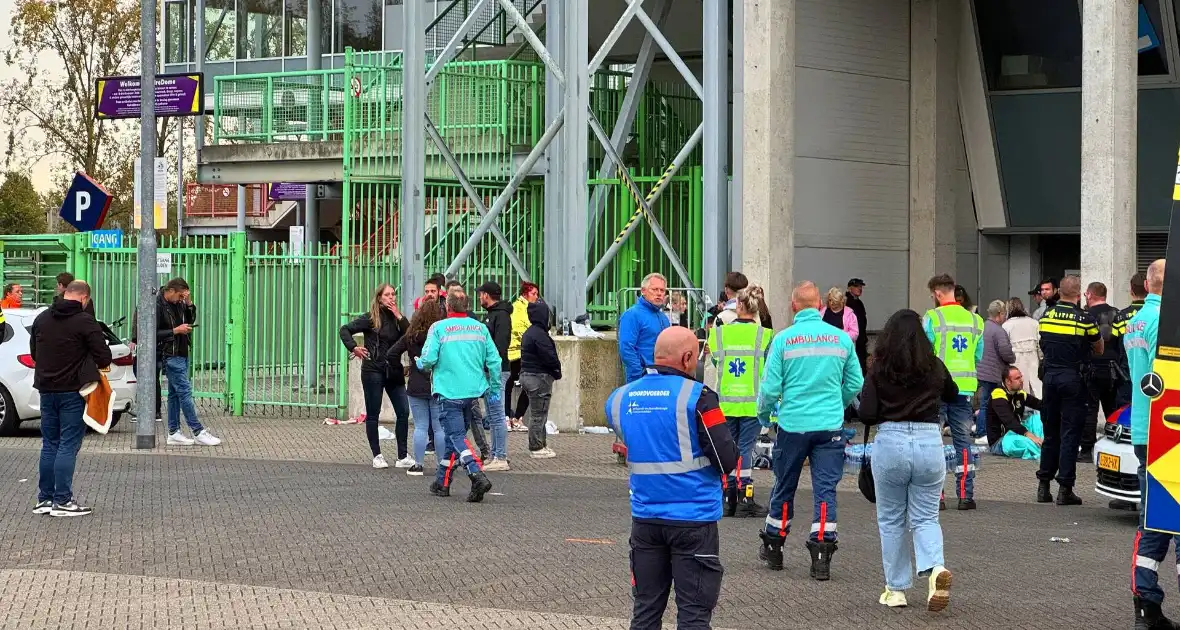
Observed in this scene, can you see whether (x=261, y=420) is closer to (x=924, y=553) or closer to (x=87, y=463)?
(x=87, y=463)

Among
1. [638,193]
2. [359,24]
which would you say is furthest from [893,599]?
[359,24]

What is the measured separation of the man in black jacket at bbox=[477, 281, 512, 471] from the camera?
15.1m

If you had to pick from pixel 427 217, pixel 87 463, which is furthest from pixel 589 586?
pixel 427 217

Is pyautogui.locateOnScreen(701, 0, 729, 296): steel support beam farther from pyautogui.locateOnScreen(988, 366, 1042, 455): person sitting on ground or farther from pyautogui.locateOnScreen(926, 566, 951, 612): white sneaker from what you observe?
pyautogui.locateOnScreen(926, 566, 951, 612): white sneaker

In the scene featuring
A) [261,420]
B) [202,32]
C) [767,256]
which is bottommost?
[261,420]

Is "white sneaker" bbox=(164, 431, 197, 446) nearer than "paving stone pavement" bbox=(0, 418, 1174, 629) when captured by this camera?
No

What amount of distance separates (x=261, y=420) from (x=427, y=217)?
558 cm

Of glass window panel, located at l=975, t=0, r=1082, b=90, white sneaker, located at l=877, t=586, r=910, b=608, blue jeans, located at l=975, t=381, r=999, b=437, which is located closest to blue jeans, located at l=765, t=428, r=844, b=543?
white sneaker, located at l=877, t=586, r=910, b=608

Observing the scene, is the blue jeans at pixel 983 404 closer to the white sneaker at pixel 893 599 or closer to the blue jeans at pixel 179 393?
the white sneaker at pixel 893 599

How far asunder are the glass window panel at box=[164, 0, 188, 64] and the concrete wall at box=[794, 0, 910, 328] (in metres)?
20.9

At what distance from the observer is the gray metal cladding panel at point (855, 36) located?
70.2 ft

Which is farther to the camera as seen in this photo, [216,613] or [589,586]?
[589,586]

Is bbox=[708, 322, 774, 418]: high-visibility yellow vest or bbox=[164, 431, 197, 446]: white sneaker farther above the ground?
bbox=[708, 322, 774, 418]: high-visibility yellow vest

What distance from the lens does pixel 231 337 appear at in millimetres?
21328
